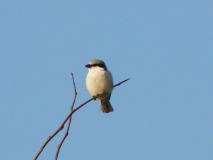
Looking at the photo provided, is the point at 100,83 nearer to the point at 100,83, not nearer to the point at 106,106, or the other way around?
the point at 100,83

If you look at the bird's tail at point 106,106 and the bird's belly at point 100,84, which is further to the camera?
the bird's tail at point 106,106

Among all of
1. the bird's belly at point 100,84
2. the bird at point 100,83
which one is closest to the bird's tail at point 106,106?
the bird at point 100,83

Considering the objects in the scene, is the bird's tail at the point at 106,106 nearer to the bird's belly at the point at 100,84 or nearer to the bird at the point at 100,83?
the bird at the point at 100,83

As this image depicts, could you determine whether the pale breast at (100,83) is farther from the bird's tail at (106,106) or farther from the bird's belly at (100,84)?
the bird's tail at (106,106)

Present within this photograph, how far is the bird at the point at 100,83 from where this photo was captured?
25.4 ft

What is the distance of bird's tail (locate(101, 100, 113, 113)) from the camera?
25.7ft

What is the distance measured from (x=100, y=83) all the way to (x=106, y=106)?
36 centimetres

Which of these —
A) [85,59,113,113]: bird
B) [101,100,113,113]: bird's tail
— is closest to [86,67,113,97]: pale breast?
[85,59,113,113]: bird

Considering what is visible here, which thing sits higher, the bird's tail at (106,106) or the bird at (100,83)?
the bird at (100,83)

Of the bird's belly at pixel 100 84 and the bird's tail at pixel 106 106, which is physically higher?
the bird's belly at pixel 100 84

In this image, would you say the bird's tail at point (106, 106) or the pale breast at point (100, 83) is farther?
the bird's tail at point (106, 106)

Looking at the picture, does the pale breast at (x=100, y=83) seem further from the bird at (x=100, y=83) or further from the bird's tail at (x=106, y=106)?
the bird's tail at (x=106, y=106)

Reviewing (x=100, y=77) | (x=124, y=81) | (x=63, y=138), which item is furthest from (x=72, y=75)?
(x=100, y=77)

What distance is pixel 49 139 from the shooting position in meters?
2.87
